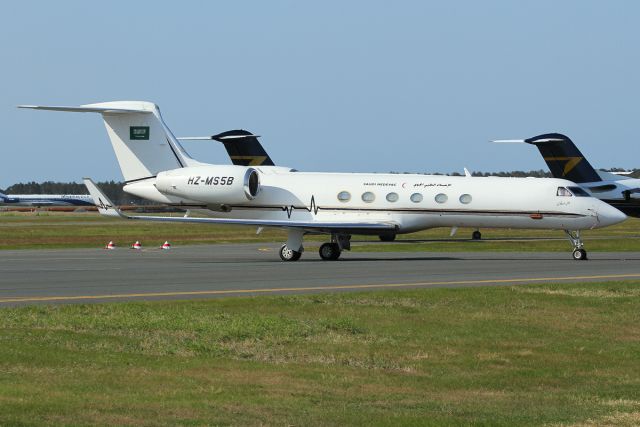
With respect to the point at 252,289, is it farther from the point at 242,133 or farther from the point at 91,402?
the point at 242,133

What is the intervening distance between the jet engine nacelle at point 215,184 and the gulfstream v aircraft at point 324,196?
0.11 feet

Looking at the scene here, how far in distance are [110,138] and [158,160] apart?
75.9 inches

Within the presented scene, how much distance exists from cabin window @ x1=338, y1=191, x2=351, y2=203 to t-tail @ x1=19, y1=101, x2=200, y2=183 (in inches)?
233

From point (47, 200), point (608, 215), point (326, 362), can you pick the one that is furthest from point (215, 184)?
point (47, 200)

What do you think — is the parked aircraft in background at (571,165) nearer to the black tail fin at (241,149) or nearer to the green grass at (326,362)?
A: the black tail fin at (241,149)

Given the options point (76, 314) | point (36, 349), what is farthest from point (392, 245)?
point (36, 349)

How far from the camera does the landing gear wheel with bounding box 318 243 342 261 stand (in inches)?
1443

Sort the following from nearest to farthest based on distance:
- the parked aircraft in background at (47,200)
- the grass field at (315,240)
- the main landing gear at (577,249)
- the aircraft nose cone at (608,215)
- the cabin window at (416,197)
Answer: the aircraft nose cone at (608,215) → the main landing gear at (577,249) → the cabin window at (416,197) → the grass field at (315,240) → the parked aircraft in background at (47,200)

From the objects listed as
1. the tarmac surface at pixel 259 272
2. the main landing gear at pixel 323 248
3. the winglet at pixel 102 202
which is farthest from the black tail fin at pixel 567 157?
the winglet at pixel 102 202

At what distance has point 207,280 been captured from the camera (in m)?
26.6

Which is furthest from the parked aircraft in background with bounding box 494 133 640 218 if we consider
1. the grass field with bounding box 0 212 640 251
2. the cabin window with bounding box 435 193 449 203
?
the cabin window with bounding box 435 193 449 203

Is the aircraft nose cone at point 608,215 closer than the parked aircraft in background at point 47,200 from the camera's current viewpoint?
Yes

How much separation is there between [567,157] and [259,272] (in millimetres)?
28778

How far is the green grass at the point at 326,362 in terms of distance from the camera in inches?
414
